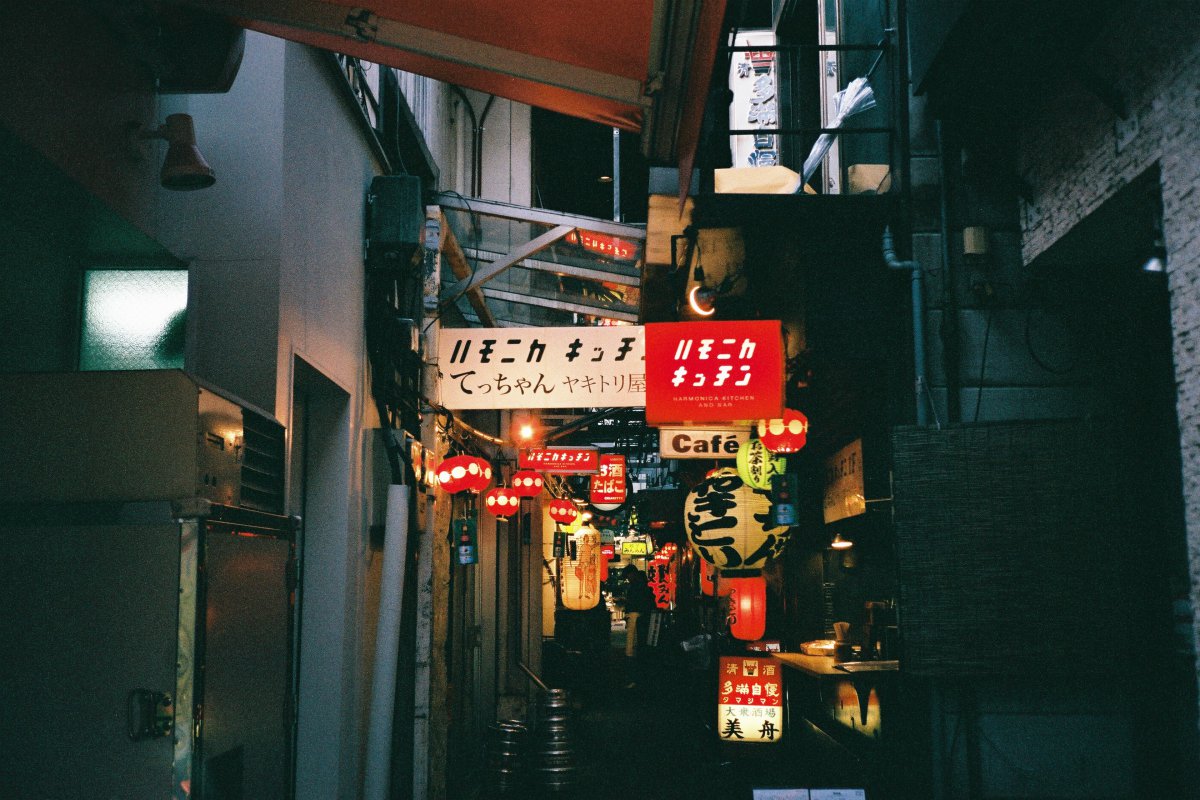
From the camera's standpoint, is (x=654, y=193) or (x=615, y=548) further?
(x=615, y=548)

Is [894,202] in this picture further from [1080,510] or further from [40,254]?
[40,254]

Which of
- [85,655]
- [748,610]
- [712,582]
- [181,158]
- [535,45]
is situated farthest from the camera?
[712,582]

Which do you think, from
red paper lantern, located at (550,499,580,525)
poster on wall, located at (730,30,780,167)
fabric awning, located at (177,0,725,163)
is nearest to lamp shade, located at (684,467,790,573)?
poster on wall, located at (730,30,780,167)

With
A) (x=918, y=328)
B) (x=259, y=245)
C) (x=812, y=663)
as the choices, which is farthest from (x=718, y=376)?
(x=259, y=245)

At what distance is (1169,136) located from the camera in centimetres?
537

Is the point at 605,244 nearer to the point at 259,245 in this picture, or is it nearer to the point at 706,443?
the point at 706,443

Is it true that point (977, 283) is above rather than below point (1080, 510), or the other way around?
above

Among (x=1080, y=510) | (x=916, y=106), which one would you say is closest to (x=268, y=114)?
(x=916, y=106)

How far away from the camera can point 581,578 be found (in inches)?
963

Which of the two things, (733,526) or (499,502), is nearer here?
(733,526)

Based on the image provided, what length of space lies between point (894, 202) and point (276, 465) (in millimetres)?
5599

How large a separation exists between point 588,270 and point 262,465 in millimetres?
7536

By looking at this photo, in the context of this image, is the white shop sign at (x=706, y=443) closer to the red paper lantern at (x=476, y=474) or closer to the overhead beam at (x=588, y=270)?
the overhead beam at (x=588, y=270)

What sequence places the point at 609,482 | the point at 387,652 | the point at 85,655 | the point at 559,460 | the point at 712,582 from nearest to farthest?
the point at 85,655
the point at 387,652
the point at 559,460
the point at 712,582
the point at 609,482
